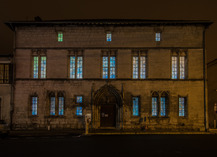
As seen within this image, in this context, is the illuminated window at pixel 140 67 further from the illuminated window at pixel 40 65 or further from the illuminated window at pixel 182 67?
the illuminated window at pixel 40 65

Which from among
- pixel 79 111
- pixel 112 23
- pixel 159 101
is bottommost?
pixel 79 111

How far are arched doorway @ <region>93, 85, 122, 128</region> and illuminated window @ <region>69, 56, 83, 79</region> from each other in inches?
108

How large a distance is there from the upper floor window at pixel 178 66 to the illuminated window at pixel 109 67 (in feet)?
20.5

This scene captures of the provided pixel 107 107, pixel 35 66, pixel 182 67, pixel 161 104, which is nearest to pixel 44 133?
pixel 107 107

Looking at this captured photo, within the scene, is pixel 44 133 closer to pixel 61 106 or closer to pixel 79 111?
pixel 61 106

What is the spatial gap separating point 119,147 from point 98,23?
1354 centimetres

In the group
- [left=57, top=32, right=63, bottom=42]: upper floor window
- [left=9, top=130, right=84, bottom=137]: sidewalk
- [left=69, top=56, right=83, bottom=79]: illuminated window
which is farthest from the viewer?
[left=57, top=32, right=63, bottom=42]: upper floor window

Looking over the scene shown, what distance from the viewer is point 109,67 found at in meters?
23.3

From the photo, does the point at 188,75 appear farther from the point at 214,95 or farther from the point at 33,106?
the point at 33,106

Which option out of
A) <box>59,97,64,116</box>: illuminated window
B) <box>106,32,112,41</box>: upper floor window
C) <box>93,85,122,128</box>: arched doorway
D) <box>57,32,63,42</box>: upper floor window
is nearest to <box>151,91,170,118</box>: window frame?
<box>93,85,122,128</box>: arched doorway

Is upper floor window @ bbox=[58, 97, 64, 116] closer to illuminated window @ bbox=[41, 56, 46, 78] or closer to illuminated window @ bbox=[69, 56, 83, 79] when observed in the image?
illuminated window @ bbox=[69, 56, 83, 79]

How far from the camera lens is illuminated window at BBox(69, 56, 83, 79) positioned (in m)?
23.3

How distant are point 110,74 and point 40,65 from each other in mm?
7443

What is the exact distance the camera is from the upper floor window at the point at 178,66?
2327cm
